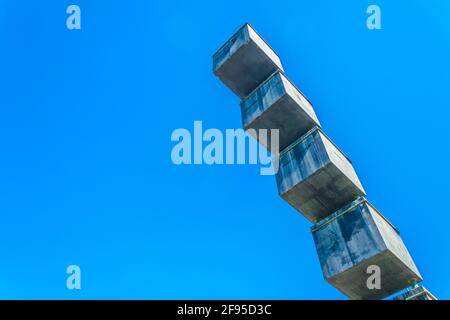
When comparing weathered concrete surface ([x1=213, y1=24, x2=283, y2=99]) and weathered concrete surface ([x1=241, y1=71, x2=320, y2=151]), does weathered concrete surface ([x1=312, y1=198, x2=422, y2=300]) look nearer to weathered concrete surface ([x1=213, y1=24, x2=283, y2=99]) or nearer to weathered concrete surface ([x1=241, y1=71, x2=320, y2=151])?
weathered concrete surface ([x1=241, y1=71, x2=320, y2=151])

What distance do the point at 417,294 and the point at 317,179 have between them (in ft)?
18.9

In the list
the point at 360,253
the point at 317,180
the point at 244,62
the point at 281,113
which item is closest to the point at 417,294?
the point at 360,253

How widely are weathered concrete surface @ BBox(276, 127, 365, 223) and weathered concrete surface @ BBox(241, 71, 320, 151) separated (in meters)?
1.42

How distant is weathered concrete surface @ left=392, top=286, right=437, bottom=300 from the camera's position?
47.6 feet

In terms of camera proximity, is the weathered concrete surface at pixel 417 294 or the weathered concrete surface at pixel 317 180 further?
the weathered concrete surface at pixel 317 180

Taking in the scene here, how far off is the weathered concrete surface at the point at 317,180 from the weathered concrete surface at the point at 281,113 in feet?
4.65

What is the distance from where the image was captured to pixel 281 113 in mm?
19750

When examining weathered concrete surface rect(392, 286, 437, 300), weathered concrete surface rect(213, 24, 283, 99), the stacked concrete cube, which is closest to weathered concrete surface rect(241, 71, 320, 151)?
the stacked concrete cube

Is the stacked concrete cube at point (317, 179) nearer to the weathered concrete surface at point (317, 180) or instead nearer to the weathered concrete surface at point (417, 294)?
the weathered concrete surface at point (317, 180)

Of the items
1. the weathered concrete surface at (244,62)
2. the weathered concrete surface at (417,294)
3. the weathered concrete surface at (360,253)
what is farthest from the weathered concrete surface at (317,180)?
the weathered concrete surface at (244,62)

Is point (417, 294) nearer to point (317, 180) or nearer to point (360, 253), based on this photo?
point (360, 253)

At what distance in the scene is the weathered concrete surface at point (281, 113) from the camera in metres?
19.5
